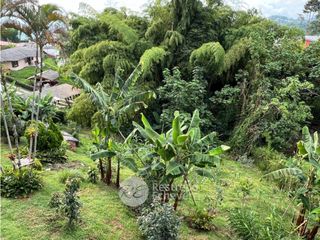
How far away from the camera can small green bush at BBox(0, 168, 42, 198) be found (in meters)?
6.12

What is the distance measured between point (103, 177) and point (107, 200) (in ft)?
3.20

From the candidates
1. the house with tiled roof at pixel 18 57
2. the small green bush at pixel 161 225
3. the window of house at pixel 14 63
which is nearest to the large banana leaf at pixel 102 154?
the small green bush at pixel 161 225

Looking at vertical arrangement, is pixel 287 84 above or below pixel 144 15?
below

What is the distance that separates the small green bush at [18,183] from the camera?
20.1 feet

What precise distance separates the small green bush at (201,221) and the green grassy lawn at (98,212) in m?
0.10

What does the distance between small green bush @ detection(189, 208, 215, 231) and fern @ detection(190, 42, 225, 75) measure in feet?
18.6

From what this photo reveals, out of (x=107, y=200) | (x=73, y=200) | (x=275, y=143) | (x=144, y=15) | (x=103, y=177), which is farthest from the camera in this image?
(x=144, y=15)

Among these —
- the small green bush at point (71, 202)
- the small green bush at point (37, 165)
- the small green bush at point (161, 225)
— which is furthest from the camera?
the small green bush at point (37, 165)

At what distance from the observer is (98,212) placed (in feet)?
19.8

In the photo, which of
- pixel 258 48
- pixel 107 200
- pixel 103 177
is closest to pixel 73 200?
pixel 107 200

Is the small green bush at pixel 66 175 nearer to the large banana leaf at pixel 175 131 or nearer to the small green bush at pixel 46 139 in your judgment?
the small green bush at pixel 46 139

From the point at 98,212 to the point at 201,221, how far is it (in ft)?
6.16

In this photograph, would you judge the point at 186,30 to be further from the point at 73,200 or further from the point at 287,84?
the point at 73,200

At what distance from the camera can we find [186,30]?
12.3m
